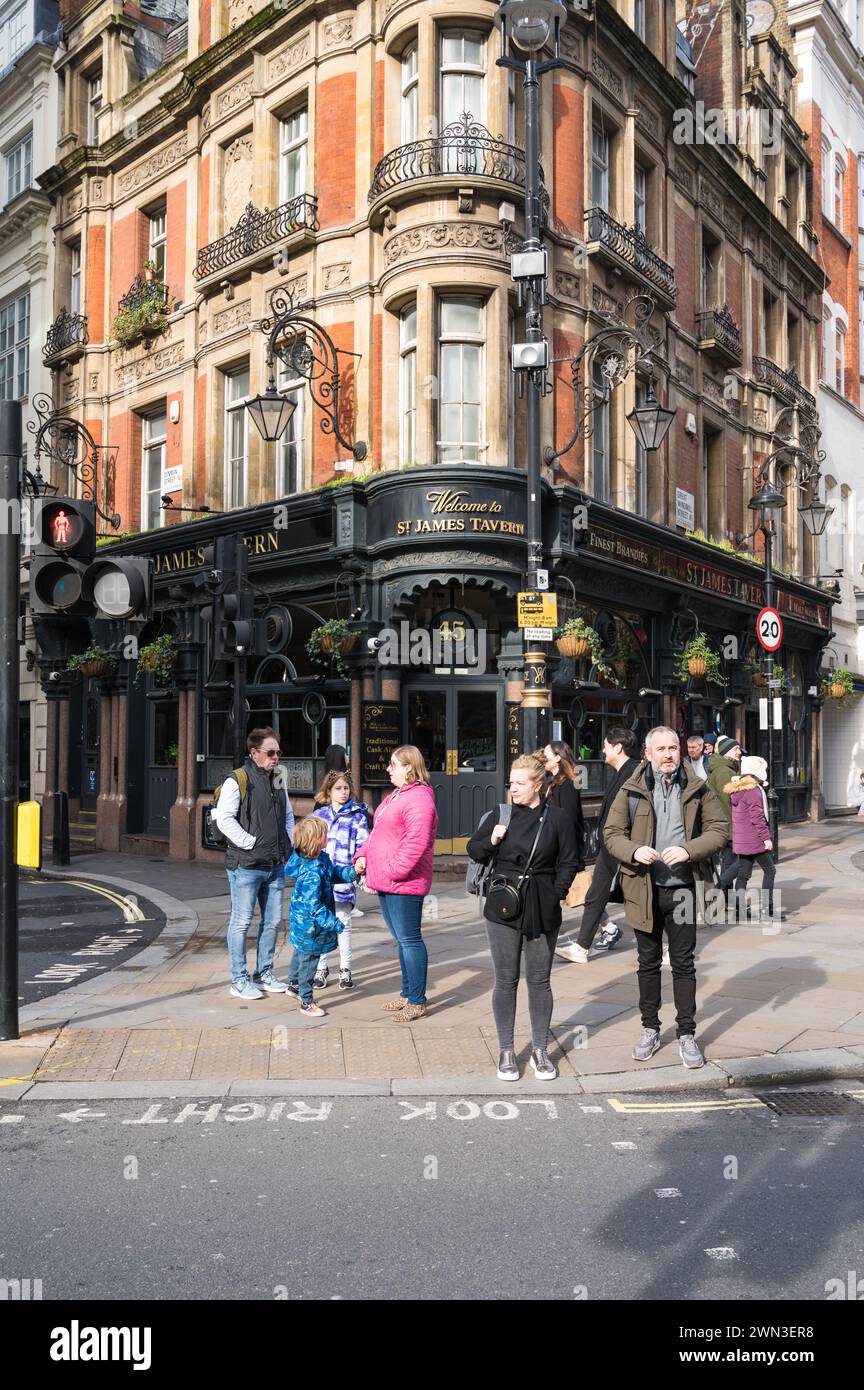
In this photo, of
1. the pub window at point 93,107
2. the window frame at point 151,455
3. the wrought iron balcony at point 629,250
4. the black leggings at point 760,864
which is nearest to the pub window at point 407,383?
the wrought iron balcony at point 629,250

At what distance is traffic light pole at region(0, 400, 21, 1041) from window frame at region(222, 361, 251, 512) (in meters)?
12.7

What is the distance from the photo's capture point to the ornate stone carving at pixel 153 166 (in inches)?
842

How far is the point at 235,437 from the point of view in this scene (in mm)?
20078

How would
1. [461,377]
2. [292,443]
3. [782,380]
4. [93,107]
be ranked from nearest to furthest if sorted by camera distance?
[461,377]
[292,443]
[93,107]
[782,380]

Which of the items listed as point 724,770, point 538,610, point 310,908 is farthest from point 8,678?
point 724,770

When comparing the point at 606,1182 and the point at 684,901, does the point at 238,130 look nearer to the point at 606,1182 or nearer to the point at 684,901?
the point at 684,901

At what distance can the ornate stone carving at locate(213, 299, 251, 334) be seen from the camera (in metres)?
19.3

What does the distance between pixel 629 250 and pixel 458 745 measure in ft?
29.9

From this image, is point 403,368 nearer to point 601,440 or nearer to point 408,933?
point 601,440

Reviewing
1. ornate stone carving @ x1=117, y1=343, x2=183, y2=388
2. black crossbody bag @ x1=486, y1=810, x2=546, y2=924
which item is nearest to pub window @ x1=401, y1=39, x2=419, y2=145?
ornate stone carving @ x1=117, y1=343, x2=183, y2=388

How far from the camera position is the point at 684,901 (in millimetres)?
6637

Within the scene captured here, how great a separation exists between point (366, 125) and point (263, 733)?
12.3 meters

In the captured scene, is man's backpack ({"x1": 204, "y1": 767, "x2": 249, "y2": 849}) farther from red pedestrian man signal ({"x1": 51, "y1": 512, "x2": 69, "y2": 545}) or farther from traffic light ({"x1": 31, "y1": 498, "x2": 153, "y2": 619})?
red pedestrian man signal ({"x1": 51, "y1": 512, "x2": 69, "y2": 545})

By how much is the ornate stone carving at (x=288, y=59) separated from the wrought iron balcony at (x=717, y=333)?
8.83m
